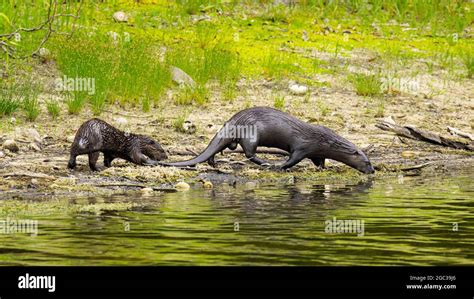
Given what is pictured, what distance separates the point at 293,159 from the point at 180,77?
143 inches

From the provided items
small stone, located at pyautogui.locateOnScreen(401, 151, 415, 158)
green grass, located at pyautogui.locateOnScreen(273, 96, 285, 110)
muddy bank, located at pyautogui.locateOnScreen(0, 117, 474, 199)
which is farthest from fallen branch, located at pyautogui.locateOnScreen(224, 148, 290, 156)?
green grass, located at pyautogui.locateOnScreen(273, 96, 285, 110)

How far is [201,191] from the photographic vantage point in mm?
9969

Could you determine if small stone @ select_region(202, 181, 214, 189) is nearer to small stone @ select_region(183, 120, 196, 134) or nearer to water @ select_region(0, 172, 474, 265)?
water @ select_region(0, 172, 474, 265)

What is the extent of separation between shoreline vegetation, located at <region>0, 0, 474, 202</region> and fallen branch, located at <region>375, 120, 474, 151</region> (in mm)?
158

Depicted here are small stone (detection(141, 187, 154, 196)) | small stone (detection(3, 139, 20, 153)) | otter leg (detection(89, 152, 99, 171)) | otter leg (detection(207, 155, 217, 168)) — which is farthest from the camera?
otter leg (detection(207, 155, 217, 168))

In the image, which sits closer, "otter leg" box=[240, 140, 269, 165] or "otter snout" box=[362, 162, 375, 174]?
"otter leg" box=[240, 140, 269, 165]

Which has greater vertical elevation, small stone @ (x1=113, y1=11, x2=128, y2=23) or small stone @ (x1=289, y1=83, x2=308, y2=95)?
small stone @ (x1=113, y1=11, x2=128, y2=23)

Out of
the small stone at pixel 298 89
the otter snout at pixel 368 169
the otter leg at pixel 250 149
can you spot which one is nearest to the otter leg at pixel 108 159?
the otter leg at pixel 250 149

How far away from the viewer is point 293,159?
1147 cm

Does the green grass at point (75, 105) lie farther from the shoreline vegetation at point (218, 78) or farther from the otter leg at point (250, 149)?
the otter leg at point (250, 149)

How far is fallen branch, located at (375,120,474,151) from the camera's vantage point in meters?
A: 12.8

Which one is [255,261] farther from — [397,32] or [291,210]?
[397,32]
